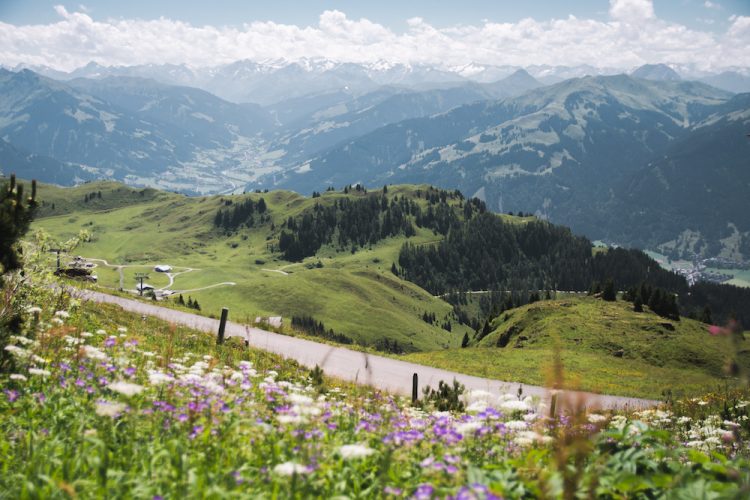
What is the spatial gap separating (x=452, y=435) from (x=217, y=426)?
124 inches

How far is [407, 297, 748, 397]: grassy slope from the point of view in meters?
36.3

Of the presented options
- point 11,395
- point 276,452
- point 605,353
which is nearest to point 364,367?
point 11,395

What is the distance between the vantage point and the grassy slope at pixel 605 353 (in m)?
36.3

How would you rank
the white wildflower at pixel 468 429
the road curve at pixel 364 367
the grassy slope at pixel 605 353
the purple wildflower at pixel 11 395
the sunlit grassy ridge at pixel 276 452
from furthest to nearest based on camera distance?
1. the grassy slope at pixel 605 353
2. the road curve at pixel 364 367
3. the purple wildflower at pixel 11 395
4. the white wildflower at pixel 468 429
5. the sunlit grassy ridge at pixel 276 452

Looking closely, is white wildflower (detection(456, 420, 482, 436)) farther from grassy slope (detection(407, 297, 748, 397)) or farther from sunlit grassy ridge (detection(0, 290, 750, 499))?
grassy slope (detection(407, 297, 748, 397))

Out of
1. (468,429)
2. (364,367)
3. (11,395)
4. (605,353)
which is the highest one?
(468,429)

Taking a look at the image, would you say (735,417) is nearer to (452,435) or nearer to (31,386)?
(452,435)

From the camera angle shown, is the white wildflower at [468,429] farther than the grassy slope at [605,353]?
No

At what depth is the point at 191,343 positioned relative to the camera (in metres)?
22.8

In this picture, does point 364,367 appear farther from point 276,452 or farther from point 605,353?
point 605,353

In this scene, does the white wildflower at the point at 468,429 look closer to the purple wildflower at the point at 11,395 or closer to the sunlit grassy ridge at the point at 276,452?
the sunlit grassy ridge at the point at 276,452

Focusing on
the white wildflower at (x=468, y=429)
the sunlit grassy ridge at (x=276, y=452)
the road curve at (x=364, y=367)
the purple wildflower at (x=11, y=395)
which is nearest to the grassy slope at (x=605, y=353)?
the road curve at (x=364, y=367)

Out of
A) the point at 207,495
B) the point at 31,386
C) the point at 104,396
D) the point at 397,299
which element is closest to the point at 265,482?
the point at 207,495

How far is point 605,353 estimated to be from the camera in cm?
4806
